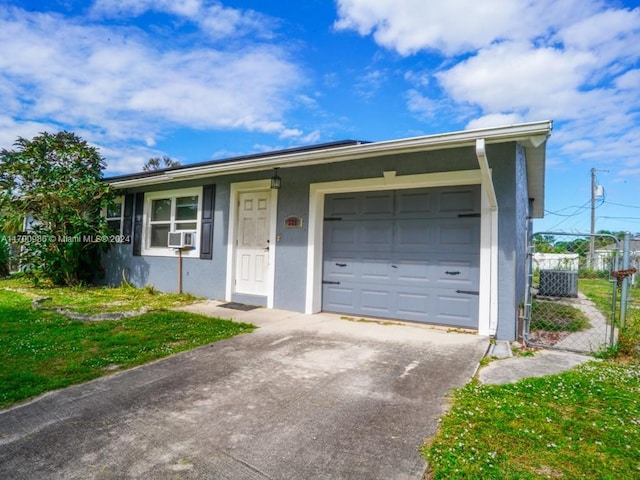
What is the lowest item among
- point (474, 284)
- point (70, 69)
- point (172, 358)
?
point (172, 358)

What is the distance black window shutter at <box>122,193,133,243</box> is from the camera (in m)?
8.49

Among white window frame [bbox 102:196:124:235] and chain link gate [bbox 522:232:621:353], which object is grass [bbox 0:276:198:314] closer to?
white window frame [bbox 102:196:124:235]

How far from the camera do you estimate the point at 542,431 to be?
2.18m

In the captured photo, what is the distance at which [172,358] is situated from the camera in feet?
11.9

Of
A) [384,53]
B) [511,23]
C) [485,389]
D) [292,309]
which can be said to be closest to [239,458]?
[485,389]

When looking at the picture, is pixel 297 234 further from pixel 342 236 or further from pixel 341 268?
pixel 341 268

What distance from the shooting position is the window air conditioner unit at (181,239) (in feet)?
24.3

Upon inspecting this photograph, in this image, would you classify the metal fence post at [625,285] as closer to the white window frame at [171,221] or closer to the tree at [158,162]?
the white window frame at [171,221]

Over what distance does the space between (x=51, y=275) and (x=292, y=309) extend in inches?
253

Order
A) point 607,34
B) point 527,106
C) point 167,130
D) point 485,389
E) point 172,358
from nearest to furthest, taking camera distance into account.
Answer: point 485,389
point 172,358
point 607,34
point 527,106
point 167,130

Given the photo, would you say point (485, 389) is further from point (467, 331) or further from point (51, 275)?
point (51, 275)

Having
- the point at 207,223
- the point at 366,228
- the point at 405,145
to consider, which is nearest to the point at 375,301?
the point at 366,228

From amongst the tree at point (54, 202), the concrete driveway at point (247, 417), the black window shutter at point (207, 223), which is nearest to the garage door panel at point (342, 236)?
the concrete driveway at point (247, 417)

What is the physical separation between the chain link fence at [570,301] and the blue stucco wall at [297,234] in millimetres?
346
